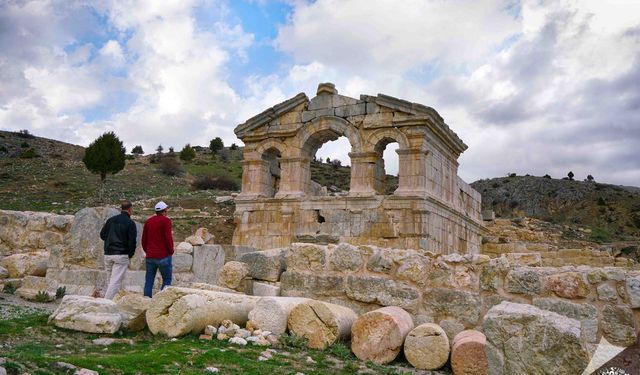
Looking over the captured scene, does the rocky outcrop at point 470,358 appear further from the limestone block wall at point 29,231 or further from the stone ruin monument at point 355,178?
the limestone block wall at point 29,231

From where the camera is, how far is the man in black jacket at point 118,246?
24.6ft

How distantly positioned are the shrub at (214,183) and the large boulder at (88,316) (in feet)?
114

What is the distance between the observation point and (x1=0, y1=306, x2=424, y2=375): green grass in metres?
3.81

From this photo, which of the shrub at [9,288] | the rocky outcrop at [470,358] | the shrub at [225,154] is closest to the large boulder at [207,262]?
the shrub at [9,288]

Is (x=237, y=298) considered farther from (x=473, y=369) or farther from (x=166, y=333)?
(x=473, y=369)

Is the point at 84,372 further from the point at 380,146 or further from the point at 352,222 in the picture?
the point at 380,146

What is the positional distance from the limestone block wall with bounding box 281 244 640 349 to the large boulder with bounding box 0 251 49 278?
5.53 meters

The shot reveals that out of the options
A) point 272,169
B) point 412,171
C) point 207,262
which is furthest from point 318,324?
point 272,169

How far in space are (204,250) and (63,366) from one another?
5793 mm

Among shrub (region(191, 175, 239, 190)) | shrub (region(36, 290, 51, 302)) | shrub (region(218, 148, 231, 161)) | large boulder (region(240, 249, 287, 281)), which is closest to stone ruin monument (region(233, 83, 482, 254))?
large boulder (region(240, 249, 287, 281))

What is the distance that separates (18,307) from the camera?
7.04m

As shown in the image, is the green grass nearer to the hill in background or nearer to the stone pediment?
the stone pediment

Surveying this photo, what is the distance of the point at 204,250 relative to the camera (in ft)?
30.8

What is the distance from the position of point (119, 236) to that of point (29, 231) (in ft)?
15.6
